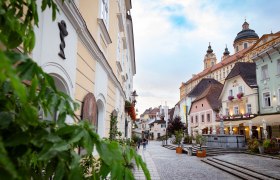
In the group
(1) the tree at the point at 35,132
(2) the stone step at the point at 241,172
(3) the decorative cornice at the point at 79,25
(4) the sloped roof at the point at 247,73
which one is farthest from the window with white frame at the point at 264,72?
(1) the tree at the point at 35,132

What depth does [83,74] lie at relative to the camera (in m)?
6.27

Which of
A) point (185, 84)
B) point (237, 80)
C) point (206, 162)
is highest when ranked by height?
point (185, 84)

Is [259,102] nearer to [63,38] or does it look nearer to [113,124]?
[113,124]

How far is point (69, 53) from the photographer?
5.06 meters

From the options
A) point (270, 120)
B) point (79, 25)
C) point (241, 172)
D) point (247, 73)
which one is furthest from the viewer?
point (247, 73)

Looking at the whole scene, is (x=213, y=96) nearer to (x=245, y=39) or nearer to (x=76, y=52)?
(x=76, y=52)

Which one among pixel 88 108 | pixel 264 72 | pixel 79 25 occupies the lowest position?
pixel 88 108

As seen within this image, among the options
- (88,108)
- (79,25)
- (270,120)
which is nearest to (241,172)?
(88,108)

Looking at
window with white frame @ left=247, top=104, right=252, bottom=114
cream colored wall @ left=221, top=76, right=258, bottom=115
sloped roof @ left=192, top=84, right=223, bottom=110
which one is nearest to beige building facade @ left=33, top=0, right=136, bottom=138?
→ cream colored wall @ left=221, top=76, right=258, bottom=115

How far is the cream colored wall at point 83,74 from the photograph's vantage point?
19.0 ft

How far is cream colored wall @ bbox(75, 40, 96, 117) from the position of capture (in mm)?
5798

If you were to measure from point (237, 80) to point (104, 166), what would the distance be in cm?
3655

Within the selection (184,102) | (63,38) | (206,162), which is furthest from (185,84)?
(63,38)

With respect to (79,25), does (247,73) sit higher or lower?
higher
